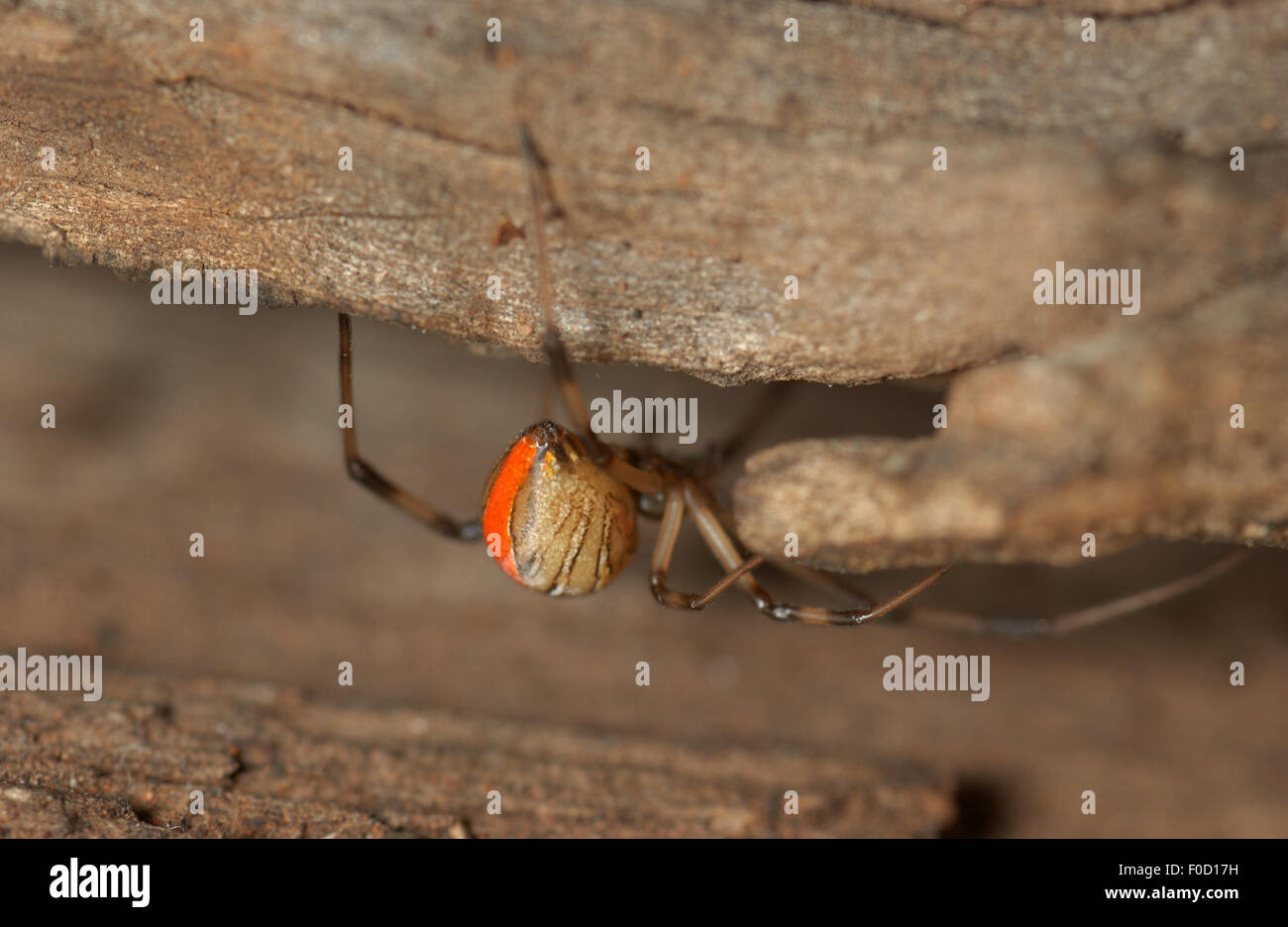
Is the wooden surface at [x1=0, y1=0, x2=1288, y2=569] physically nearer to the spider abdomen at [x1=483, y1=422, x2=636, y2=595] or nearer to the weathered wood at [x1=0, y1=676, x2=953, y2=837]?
the spider abdomen at [x1=483, y1=422, x2=636, y2=595]

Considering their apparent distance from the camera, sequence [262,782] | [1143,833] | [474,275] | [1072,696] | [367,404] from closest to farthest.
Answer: [474,275]
[262,782]
[1143,833]
[1072,696]
[367,404]

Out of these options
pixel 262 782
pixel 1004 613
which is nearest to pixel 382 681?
pixel 262 782

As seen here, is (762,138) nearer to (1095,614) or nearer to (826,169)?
(826,169)

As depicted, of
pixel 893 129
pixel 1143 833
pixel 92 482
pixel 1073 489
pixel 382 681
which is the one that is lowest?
pixel 1143 833

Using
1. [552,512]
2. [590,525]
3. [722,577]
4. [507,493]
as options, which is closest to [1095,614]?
[722,577]

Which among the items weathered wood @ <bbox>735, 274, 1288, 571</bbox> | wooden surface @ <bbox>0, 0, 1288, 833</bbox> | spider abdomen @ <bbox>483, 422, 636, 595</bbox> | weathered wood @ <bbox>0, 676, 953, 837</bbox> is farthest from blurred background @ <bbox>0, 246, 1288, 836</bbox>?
weathered wood @ <bbox>735, 274, 1288, 571</bbox>

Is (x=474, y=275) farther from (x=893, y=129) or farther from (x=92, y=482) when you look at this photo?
(x=92, y=482)
